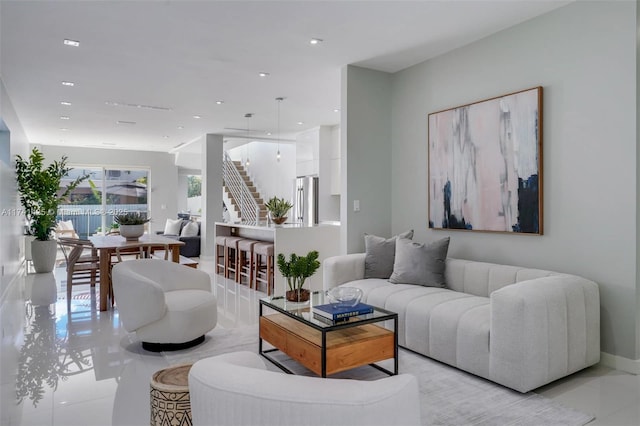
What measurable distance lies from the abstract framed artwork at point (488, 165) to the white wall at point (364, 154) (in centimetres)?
63

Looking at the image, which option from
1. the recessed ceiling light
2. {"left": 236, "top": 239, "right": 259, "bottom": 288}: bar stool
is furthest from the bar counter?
the recessed ceiling light

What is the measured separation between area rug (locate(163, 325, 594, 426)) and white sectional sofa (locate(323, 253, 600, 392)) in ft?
0.25

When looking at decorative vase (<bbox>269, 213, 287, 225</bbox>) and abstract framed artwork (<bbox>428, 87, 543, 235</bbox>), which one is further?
decorative vase (<bbox>269, 213, 287, 225</bbox>)

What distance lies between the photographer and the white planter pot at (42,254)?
25.1 feet

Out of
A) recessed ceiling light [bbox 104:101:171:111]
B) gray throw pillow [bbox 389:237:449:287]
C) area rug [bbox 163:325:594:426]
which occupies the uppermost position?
recessed ceiling light [bbox 104:101:171:111]

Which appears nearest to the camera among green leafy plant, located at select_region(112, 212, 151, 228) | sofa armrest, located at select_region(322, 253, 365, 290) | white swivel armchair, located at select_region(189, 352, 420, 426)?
white swivel armchair, located at select_region(189, 352, 420, 426)

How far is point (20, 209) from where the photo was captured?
27.5ft

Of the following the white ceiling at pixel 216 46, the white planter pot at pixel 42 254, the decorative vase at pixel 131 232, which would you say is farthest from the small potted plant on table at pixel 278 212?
the white planter pot at pixel 42 254

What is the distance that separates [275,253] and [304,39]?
282cm

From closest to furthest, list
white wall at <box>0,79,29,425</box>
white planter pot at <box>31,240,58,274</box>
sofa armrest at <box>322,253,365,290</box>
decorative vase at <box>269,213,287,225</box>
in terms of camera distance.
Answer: white wall at <box>0,79,29,425</box>
sofa armrest at <box>322,253,365,290</box>
decorative vase at <box>269,213,287,225</box>
white planter pot at <box>31,240,58,274</box>

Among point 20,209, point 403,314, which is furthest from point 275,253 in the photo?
point 20,209

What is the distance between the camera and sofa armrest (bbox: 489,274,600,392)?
2703mm

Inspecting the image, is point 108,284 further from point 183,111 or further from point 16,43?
point 183,111

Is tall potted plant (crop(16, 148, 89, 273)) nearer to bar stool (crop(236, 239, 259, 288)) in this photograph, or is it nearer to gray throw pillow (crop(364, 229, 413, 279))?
bar stool (crop(236, 239, 259, 288))
